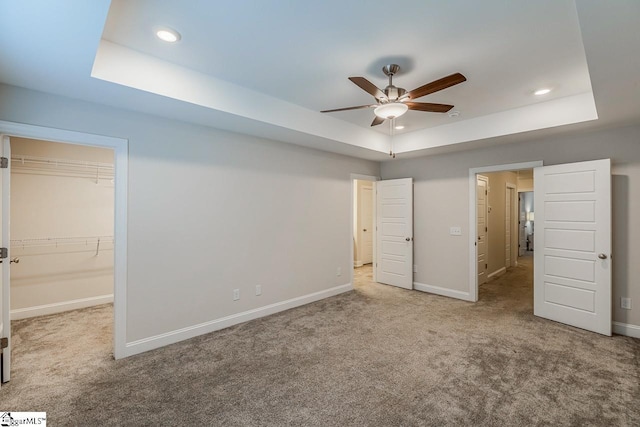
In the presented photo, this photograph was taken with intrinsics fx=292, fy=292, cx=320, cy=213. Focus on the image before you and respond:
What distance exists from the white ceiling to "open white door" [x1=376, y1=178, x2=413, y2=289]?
2.07 m

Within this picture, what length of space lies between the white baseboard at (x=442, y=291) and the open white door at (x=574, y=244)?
961 mm

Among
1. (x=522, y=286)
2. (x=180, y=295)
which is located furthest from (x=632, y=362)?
(x=180, y=295)

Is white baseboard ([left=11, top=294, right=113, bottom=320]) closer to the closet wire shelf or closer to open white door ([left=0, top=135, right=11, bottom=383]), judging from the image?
the closet wire shelf

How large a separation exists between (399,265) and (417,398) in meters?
3.33

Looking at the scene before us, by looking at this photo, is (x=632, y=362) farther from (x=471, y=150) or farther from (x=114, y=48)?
(x=114, y=48)

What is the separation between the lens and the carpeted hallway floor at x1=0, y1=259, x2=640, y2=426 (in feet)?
6.82

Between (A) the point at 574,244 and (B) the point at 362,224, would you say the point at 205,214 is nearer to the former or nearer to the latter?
(A) the point at 574,244

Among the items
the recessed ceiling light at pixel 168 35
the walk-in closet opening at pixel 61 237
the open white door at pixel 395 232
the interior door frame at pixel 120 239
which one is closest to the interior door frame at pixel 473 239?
the open white door at pixel 395 232

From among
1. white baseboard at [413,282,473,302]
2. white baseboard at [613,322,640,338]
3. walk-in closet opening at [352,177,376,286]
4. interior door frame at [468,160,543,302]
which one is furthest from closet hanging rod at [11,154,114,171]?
white baseboard at [613,322,640,338]

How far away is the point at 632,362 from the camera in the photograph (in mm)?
2746

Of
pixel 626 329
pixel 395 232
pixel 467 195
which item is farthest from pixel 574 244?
pixel 395 232

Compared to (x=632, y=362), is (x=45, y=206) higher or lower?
higher

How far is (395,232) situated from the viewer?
5516 mm

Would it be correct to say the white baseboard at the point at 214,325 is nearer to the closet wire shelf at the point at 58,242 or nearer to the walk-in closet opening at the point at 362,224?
the closet wire shelf at the point at 58,242
